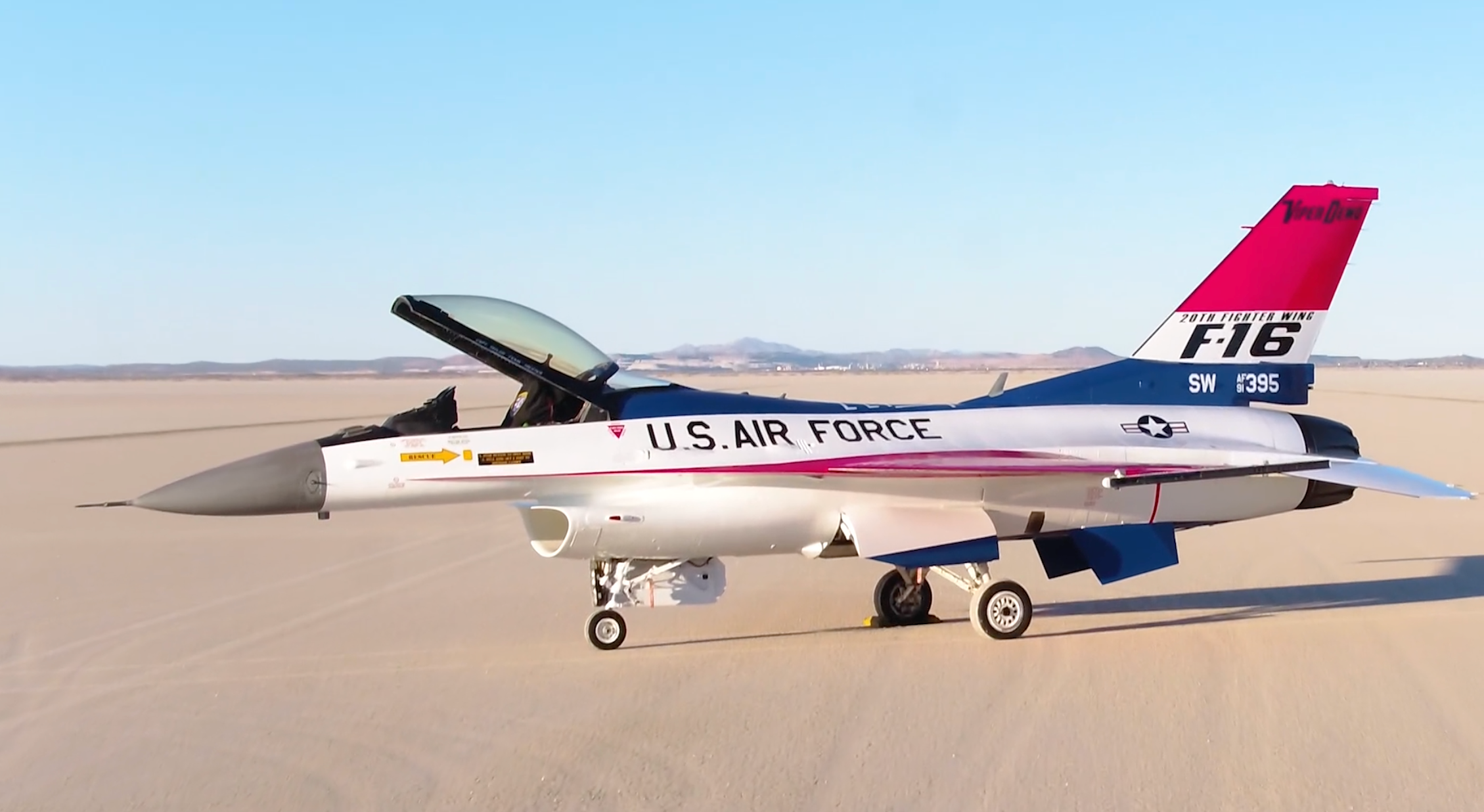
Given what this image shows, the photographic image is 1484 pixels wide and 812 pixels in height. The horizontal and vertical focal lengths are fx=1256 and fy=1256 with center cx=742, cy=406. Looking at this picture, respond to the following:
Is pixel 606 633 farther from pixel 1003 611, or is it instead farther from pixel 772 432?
pixel 1003 611

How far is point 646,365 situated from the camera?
11227 millimetres

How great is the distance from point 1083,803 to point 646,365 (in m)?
6.17

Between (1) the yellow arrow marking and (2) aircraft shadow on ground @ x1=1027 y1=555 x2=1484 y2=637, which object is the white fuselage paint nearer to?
(1) the yellow arrow marking

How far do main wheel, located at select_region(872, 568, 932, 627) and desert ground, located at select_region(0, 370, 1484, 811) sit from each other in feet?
1.19

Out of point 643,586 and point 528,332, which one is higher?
point 528,332

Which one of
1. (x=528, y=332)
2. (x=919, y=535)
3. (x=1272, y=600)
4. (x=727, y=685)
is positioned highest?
(x=528, y=332)

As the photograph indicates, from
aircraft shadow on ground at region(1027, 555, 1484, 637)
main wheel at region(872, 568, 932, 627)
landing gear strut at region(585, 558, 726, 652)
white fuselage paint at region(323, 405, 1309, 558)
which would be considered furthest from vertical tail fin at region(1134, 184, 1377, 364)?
landing gear strut at region(585, 558, 726, 652)

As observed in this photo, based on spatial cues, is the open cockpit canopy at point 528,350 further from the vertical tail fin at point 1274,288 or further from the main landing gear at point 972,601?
the vertical tail fin at point 1274,288

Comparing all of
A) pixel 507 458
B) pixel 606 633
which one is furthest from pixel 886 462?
pixel 507 458

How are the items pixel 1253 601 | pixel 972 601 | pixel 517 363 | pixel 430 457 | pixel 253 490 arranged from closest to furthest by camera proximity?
pixel 253 490 → pixel 430 457 → pixel 517 363 → pixel 972 601 → pixel 1253 601

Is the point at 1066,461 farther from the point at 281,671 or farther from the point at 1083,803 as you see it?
the point at 281,671

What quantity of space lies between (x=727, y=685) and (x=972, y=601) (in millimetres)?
2337

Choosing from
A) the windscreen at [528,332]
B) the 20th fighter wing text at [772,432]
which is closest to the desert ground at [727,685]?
the 20th fighter wing text at [772,432]

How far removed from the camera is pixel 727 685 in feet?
27.2
